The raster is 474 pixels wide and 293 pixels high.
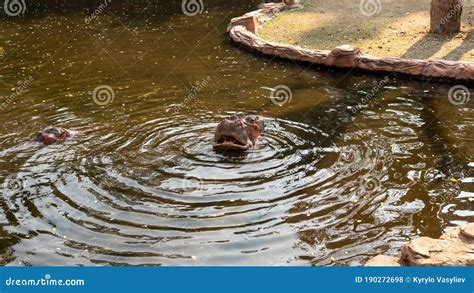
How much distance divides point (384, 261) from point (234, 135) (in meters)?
3.54

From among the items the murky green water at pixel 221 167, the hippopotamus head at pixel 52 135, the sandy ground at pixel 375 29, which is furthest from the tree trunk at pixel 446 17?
the hippopotamus head at pixel 52 135

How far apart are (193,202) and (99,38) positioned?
10.7 metres

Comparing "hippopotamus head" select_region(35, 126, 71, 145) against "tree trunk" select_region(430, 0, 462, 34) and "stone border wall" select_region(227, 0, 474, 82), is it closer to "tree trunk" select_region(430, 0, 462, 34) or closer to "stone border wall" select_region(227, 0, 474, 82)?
"stone border wall" select_region(227, 0, 474, 82)

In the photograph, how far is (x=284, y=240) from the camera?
7.01 m

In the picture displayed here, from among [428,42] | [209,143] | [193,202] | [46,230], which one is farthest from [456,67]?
[46,230]

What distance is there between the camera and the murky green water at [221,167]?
277 inches

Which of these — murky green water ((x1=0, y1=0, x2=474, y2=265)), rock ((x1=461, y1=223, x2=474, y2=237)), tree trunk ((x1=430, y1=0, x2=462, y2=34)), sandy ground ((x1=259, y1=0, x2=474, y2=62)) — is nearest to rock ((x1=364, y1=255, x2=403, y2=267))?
murky green water ((x1=0, y1=0, x2=474, y2=265))

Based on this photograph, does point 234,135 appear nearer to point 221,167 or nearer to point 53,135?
point 221,167

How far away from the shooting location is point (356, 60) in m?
13.2

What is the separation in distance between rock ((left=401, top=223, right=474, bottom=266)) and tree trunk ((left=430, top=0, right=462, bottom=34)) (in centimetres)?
928

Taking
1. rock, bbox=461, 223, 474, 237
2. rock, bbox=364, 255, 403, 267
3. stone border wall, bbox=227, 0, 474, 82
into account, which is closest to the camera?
rock, bbox=364, 255, 403, 267

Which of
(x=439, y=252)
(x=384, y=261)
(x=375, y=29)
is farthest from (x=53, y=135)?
(x=375, y=29)

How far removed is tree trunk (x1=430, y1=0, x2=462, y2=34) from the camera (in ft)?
47.7

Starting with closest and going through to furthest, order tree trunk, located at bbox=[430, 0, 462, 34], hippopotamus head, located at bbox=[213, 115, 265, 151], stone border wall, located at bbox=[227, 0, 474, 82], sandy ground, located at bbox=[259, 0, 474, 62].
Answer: hippopotamus head, located at bbox=[213, 115, 265, 151] → stone border wall, located at bbox=[227, 0, 474, 82] → sandy ground, located at bbox=[259, 0, 474, 62] → tree trunk, located at bbox=[430, 0, 462, 34]
